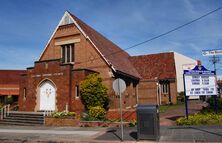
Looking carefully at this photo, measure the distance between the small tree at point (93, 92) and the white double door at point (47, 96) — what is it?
313cm

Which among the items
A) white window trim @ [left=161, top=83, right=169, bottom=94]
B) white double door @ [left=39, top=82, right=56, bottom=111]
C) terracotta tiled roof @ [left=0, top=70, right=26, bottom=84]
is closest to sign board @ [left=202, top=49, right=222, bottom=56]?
white double door @ [left=39, top=82, right=56, bottom=111]

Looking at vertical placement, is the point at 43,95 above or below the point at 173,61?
below

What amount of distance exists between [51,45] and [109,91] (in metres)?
8.58

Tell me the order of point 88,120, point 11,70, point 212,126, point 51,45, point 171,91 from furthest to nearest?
point 11,70 → point 171,91 → point 51,45 → point 88,120 → point 212,126

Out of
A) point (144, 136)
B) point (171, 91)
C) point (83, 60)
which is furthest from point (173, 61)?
point (144, 136)

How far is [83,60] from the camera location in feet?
83.0

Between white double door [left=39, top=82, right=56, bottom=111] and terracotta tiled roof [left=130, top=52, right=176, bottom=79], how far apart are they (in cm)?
1564

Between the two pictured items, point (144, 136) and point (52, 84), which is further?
point (52, 84)

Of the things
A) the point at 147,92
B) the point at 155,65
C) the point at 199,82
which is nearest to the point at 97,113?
the point at 199,82

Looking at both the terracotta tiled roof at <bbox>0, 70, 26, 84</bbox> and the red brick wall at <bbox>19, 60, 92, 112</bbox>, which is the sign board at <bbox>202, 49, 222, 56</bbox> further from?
the terracotta tiled roof at <bbox>0, 70, 26, 84</bbox>

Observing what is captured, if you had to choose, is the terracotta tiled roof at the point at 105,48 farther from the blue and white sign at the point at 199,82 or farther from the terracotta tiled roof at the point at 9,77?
the terracotta tiled roof at the point at 9,77

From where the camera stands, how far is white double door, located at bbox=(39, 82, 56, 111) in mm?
23406

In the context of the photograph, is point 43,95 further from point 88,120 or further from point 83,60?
point 88,120

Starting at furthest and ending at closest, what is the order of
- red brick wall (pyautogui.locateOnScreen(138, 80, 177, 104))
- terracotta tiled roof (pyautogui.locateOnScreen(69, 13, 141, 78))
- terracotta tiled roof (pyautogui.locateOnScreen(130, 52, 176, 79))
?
terracotta tiled roof (pyautogui.locateOnScreen(130, 52, 176, 79)), red brick wall (pyautogui.locateOnScreen(138, 80, 177, 104)), terracotta tiled roof (pyautogui.locateOnScreen(69, 13, 141, 78))
